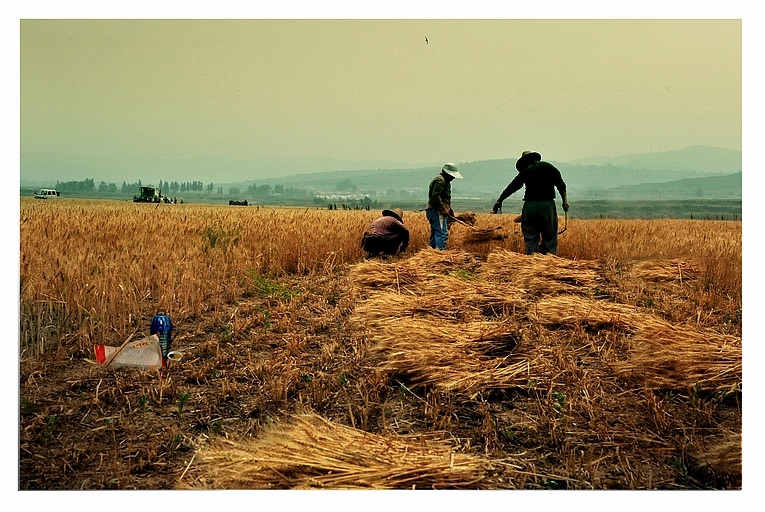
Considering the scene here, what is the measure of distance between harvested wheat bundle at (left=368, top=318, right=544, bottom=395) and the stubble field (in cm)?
1

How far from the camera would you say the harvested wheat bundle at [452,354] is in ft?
11.7

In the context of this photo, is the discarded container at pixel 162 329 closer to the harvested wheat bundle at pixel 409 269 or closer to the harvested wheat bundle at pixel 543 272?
the harvested wheat bundle at pixel 409 269

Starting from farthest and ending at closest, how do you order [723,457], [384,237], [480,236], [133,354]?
[480,236]
[384,237]
[133,354]
[723,457]

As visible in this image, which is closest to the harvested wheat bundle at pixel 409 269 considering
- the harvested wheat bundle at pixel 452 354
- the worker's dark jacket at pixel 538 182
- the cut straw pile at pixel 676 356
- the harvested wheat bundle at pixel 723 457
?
the worker's dark jacket at pixel 538 182

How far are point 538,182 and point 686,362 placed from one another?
360cm

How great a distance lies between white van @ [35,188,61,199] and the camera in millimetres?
4257

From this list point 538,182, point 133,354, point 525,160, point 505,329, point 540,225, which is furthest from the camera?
point 540,225

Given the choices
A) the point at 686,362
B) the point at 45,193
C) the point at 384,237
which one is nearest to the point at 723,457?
the point at 686,362

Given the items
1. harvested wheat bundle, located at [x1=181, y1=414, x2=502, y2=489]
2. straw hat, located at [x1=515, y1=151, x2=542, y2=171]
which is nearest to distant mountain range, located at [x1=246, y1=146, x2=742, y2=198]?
straw hat, located at [x1=515, y1=151, x2=542, y2=171]

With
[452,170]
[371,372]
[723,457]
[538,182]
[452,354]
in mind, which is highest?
[452,170]

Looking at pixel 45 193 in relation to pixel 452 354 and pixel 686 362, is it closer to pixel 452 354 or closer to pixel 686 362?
pixel 452 354

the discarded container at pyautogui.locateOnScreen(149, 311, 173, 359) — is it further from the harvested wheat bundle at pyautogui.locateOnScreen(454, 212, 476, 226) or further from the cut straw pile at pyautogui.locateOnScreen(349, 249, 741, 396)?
the harvested wheat bundle at pyautogui.locateOnScreen(454, 212, 476, 226)

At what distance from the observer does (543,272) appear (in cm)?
617

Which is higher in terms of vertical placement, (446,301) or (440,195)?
(440,195)
